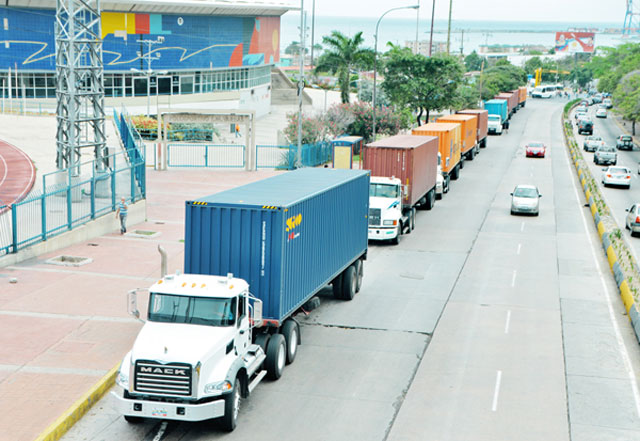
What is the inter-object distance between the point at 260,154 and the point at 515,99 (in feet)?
229

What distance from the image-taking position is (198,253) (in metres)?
16.0

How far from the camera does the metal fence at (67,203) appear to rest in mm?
24578

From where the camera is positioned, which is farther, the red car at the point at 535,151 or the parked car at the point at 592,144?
the parked car at the point at 592,144

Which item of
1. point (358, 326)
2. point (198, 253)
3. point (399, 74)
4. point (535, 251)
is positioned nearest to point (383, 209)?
point (535, 251)

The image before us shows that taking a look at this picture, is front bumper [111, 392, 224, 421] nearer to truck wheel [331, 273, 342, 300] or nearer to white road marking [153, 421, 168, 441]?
white road marking [153, 421, 168, 441]

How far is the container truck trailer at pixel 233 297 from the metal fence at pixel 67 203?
9.32 metres

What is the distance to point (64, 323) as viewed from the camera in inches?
744

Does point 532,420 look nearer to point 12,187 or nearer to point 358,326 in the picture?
point 358,326

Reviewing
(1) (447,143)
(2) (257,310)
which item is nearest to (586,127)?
(1) (447,143)

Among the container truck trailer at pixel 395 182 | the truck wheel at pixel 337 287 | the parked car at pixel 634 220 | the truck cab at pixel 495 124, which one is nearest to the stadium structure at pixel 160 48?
the truck cab at pixel 495 124

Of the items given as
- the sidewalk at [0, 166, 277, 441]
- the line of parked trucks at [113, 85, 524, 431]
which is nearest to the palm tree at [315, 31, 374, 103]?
the sidewalk at [0, 166, 277, 441]

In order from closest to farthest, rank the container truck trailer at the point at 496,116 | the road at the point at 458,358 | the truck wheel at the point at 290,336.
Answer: the road at the point at 458,358, the truck wheel at the point at 290,336, the container truck trailer at the point at 496,116

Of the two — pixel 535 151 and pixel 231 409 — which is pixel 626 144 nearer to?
pixel 535 151

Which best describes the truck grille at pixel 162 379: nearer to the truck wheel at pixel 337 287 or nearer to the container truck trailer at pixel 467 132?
the truck wheel at pixel 337 287
